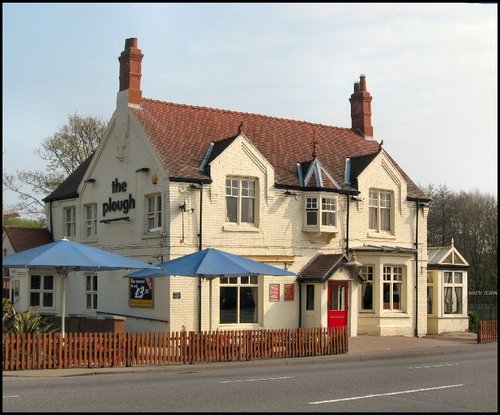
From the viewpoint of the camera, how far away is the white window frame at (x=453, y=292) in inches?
1233

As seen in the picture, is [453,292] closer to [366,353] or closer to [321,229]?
[321,229]

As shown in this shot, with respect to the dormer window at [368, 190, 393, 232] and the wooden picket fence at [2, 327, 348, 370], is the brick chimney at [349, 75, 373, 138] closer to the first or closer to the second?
the dormer window at [368, 190, 393, 232]

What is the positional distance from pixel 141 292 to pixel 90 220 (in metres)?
5.29

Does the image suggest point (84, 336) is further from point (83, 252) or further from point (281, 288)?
point (281, 288)

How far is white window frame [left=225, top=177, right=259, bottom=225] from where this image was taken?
25.8 metres

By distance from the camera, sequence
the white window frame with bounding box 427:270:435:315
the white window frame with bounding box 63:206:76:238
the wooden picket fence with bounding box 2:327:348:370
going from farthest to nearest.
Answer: the white window frame with bounding box 427:270:435:315 → the white window frame with bounding box 63:206:76:238 → the wooden picket fence with bounding box 2:327:348:370

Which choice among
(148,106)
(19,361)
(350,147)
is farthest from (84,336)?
(350,147)

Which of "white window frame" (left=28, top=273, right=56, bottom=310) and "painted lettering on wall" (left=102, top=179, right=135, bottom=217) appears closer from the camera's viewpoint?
"painted lettering on wall" (left=102, top=179, right=135, bottom=217)

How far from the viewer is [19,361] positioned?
17594 mm

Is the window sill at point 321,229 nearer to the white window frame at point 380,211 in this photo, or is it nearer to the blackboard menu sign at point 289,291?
the blackboard menu sign at point 289,291

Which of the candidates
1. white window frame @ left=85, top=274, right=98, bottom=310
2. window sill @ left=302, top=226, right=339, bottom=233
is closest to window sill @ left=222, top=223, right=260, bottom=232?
window sill @ left=302, top=226, right=339, bottom=233

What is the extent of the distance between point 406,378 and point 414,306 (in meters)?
15.8

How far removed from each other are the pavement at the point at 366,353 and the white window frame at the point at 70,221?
12.1 m

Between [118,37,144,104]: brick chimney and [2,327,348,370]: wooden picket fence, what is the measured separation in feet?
34.8
